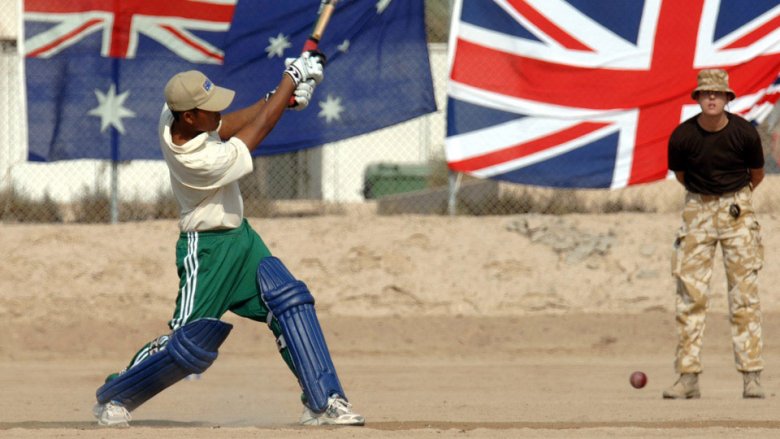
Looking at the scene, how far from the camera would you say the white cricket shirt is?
678cm

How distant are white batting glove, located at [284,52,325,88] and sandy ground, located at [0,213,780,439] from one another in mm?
3746

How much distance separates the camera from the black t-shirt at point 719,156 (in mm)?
9016

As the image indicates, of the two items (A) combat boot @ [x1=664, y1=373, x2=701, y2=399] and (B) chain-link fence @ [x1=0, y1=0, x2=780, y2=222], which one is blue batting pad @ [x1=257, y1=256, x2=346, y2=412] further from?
(B) chain-link fence @ [x1=0, y1=0, x2=780, y2=222]

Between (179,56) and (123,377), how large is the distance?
7028mm

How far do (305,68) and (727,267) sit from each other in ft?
11.7

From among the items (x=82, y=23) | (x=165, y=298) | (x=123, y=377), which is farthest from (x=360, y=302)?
(x=123, y=377)

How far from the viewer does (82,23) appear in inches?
533

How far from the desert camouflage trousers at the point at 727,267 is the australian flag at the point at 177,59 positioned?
498 cm

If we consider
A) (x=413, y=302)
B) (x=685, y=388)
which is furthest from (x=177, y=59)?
(x=685, y=388)

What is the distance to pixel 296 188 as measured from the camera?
55.0 ft

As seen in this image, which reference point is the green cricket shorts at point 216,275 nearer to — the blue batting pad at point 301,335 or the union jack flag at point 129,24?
the blue batting pad at point 301,335

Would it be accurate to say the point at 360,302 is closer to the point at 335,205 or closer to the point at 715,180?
the point at 335,205

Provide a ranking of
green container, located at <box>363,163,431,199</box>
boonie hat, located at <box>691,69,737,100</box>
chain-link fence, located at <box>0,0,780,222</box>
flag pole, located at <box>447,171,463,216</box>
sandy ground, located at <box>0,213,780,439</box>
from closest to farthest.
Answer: boonie hat, located at <box>691,69,737,100</box> → sandy ground, located at <box>0,213,780,439</box> → flag pole, located at <box>447,171,463,216</box> → chain-link fence, located at <box>0,0,780,222</box> → green container, located at <box>363,163,431,199</box>

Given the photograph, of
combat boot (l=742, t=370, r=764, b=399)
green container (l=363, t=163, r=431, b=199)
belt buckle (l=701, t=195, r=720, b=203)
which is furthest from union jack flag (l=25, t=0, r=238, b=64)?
green container (l=363, t=163, r=431, b=199)
